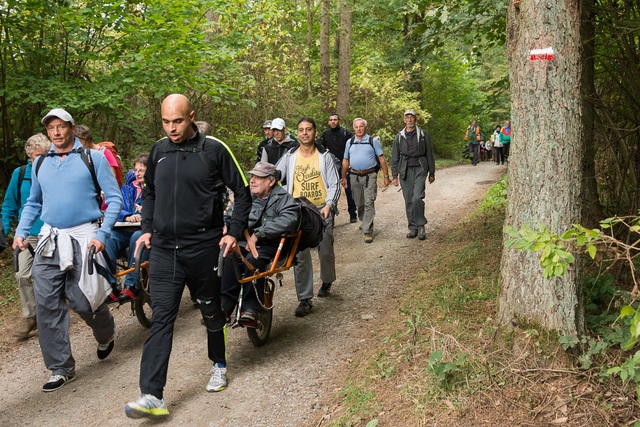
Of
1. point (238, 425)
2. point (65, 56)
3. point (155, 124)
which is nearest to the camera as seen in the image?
point (238, 425)

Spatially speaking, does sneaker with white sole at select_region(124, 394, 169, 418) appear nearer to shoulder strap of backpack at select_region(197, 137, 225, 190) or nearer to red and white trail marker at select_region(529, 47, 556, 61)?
shoulder strap of backpack at select_region(197, 137, 225, 190)

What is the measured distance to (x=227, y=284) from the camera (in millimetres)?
5730

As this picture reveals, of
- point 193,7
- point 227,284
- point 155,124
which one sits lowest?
point 227,284

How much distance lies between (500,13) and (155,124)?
961 cm

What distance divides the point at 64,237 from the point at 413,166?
7.21 meters

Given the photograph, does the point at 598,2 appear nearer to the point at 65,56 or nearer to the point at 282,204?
the point at 282,204

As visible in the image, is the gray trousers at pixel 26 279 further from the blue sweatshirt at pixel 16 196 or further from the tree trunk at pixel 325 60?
the tree trunk at pixel 325 60

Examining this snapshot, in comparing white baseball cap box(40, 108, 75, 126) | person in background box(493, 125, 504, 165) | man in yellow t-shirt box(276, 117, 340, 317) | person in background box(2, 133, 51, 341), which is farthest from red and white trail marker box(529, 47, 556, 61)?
person in background box(493, 125, 504, 165)

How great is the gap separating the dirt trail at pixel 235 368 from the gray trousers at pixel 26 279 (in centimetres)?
41

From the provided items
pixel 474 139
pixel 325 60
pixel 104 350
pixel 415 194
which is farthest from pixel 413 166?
pixel 474 139

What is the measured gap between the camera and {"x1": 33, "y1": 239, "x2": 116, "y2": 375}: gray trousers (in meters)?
5.39

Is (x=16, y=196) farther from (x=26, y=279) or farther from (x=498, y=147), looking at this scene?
(x=498, y=147)

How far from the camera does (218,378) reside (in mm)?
5211

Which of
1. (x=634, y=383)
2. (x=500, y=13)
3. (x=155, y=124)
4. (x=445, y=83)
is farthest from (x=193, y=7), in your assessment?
(x=445, y=83)
